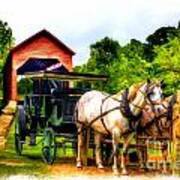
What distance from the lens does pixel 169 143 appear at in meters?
16.8

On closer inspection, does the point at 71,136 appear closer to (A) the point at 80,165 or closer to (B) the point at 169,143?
(A) the point at 80,165

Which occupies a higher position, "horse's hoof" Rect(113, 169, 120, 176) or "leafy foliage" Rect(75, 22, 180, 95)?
"leafy foliage" Rect(75, 22, 180, 95)

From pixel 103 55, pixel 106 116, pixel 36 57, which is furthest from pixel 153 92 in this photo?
pixel 103 55

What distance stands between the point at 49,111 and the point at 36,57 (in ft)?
26.4

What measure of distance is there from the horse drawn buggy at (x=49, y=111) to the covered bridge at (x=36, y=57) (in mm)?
5052

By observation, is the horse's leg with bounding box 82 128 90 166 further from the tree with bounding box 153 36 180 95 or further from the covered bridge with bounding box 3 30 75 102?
the tree with bounding box 153 36 180 95

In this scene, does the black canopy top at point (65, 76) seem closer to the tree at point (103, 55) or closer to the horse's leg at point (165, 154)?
the horse's leg at point (165, 154)

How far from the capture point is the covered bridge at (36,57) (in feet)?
81.5

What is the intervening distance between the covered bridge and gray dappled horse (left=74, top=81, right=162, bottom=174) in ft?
21.4

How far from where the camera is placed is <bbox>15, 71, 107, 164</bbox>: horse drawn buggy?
1792 centimetres

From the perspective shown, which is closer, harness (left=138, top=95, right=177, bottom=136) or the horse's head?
the horse's head

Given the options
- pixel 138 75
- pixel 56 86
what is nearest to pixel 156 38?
pixel 138 75

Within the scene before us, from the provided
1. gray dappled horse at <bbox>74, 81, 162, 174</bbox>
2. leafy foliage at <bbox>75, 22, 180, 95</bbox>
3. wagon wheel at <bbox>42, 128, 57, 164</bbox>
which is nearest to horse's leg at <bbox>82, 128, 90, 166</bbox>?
gray dappled horse at <bbox>74, 81, 162, 174</bbox>

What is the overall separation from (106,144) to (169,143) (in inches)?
60.0
